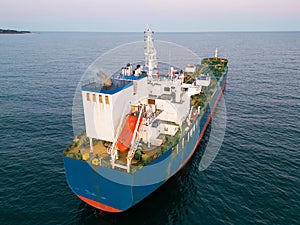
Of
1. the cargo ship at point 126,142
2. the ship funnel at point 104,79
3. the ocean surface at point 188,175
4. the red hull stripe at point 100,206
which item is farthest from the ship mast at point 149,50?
the red hull stripe at point 100,206

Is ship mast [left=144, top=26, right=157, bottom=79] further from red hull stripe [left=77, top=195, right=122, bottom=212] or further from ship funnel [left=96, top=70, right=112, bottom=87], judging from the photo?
red hull stripe [left=77, top=195, right=122, bottom=212]

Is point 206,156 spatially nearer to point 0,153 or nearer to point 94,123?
point 94,123

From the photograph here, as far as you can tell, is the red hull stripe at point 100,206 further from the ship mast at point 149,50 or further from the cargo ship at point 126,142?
the ship mast at point 149,50

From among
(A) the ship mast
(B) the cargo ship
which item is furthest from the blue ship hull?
(A) the ship mast

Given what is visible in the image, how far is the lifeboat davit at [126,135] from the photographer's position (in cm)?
2028

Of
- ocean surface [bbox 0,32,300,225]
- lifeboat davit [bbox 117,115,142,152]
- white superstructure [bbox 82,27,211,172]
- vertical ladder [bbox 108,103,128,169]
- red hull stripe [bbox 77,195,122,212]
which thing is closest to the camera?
vertical ladder [bbox 108,103,128,169]

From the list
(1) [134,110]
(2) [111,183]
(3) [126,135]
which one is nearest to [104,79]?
(1) [134,110]

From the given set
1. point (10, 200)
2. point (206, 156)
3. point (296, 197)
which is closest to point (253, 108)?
point (206, 156)

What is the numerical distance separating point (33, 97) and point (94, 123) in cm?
3555

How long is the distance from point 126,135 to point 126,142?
0.63 metres

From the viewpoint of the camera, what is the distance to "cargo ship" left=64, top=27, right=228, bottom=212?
1797 centimetres

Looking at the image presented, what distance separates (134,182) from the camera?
17719 millimetres

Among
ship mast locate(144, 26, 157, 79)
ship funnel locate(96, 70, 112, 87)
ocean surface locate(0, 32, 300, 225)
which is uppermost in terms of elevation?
ship mast locate(144, 26, 157, 79)

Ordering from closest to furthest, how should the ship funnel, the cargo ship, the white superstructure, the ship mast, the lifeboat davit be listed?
1. the cargo ship
2. the white superstructure
3. the ship funnel
4. the lifeboat davit
5. the ship mast
